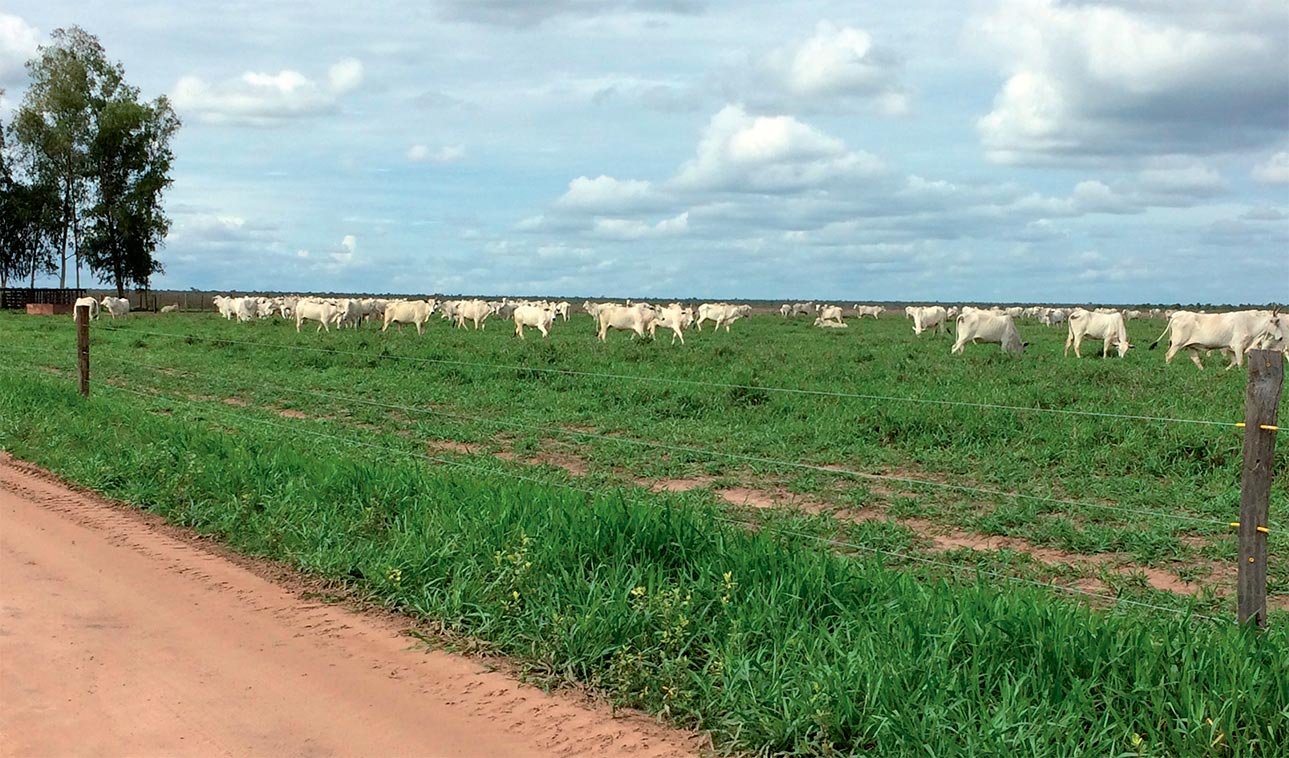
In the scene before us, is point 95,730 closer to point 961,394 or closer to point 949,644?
point 949,644

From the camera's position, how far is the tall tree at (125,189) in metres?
57.2

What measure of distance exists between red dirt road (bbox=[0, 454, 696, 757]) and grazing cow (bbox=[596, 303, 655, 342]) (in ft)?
99.3

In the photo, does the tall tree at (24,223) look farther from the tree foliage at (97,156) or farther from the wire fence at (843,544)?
the wire fence at (843,544)

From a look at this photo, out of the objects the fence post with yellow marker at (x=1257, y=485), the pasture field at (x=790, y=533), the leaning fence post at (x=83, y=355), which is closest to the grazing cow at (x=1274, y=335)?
the pasture field at (x=790, y=533)

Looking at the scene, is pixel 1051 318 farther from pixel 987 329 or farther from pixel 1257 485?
pixel 1257 485

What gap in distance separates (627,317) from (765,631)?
109 feet

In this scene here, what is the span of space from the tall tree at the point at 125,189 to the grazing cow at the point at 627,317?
3351 cm

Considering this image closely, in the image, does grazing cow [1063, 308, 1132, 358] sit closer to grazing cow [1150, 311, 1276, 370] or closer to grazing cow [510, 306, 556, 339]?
grazing cow [1150, 311, 1276, 370]

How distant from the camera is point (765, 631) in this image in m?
4.86

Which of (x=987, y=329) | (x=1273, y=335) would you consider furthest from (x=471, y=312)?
(x=1273, y=335)

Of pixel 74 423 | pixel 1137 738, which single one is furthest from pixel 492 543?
pixel 74 423

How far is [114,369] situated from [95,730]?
18829 mm

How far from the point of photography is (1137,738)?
369cm

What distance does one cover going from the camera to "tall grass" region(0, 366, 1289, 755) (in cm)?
391
